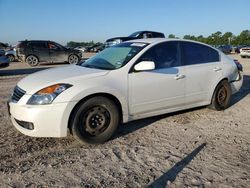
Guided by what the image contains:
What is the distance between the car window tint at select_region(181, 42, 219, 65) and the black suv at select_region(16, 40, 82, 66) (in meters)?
14.6

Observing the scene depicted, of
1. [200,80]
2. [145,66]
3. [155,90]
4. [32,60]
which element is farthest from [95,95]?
[32,60]

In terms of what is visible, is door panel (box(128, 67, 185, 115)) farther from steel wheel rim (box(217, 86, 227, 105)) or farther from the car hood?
steel wheel rim (box(217, 86, 227, 105))

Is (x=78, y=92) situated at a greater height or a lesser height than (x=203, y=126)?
greater

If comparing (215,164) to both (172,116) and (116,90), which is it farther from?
(172,116)

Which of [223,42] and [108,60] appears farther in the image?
[223,42]

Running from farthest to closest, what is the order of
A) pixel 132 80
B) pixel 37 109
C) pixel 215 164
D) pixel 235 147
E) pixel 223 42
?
pixel 223 42 → pixel 132 80 → pixel 235 147 → pixel 37 109 → pixel 215 164

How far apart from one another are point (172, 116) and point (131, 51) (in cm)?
163

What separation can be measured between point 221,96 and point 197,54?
45.0 inches

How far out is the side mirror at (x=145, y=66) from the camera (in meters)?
4.86

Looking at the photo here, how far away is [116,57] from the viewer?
17.3 feet

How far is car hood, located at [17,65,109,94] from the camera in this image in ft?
14.4

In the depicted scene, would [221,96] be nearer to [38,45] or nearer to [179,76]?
[179,76]

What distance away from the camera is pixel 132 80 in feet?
16.0

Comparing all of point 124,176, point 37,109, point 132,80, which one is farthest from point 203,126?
point 37,109
